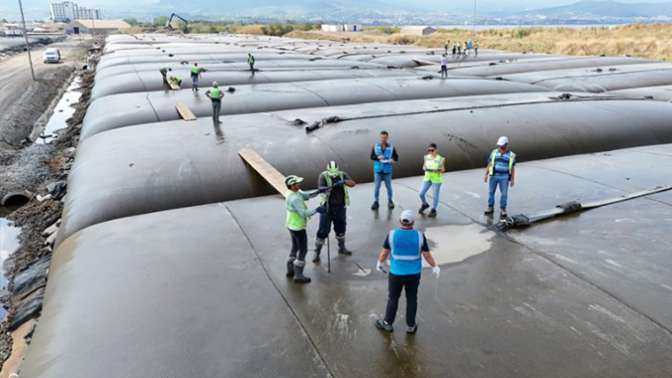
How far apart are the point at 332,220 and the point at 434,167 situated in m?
2.62

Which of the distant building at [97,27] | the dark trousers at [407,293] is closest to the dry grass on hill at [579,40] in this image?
the dark trousers at [407,293]

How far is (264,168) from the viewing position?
11.4 metres

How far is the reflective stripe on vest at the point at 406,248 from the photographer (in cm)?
541

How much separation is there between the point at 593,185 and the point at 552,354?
7429 mm

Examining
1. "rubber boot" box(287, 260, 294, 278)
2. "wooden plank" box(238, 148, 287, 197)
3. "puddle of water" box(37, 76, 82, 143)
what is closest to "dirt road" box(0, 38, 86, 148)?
"puddle of water" box(37, 76, 82, 143)

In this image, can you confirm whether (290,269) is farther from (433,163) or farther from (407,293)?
(433,163)

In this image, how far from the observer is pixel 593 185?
11797 mm

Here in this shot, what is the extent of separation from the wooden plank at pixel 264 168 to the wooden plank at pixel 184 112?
187 inches

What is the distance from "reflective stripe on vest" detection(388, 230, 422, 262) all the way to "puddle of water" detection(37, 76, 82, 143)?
27.6 metres

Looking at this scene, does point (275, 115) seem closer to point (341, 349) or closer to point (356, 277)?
point (356, 277)

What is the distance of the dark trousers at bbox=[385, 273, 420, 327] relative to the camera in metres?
5.60

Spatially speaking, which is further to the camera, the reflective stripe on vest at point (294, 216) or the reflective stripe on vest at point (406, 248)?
the reflective stripe on vest at point (294, 216)

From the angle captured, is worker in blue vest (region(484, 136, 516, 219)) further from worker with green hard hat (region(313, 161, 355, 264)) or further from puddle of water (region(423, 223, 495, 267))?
worker with green hard hat (region(313, 161, 355, 264))

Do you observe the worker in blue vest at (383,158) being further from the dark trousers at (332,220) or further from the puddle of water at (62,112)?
the puddle of water at (62,112)
